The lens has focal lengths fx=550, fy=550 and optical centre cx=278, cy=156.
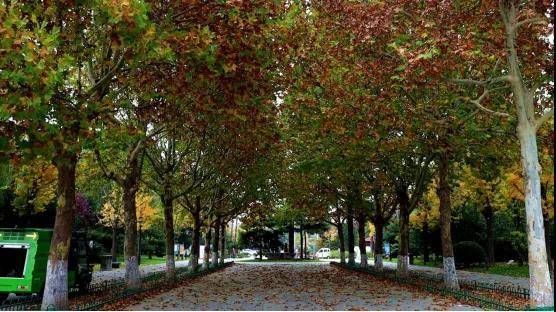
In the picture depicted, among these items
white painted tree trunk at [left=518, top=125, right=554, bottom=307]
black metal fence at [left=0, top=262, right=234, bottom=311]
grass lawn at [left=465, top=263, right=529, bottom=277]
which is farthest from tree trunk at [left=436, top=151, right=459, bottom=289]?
black metal fence at [left=0, top=262, right=234, bottom=311]

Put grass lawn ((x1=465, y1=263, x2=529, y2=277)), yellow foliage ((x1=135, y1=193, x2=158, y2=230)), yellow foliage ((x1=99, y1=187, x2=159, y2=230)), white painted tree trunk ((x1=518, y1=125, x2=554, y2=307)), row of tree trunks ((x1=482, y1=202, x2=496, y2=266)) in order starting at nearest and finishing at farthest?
white painted tree trunk ((x1=518, y1=125, x2=554, y2=307)) → grass lawn ((x1=465, y1=263, x2=529, y2=277)) → row of tree trunks ((x1=482, y1=202, x2=496, y2=266)) → yellow foliage ((x1=99, y1=187, x2=159, y2=230)) → yellow foliage ((x1=135, y1=193, x2=158, y2=230))

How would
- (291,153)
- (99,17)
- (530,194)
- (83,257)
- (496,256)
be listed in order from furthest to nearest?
(496,256) → (291,153) → (83,257) → (530,194) → (99,17)

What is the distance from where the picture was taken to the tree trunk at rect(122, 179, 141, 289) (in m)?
20.5

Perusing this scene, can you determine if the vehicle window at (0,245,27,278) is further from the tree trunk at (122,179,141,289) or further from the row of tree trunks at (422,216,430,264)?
the row of tree trunks at (422,216,430,264)

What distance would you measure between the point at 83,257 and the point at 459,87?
50.7ft

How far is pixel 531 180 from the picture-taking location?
1223 cm

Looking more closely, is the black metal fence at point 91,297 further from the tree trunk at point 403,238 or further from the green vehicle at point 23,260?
the tree trunk at point 403,238

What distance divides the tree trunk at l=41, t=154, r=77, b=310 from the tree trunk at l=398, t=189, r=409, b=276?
16130 millimetres

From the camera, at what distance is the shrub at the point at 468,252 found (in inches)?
1457

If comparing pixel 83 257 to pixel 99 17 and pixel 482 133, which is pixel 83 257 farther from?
pixel 482 133

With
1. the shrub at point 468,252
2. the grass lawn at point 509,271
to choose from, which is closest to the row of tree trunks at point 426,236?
the shrub at point 468,252

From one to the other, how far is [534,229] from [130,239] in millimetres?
14236

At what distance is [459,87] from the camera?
16453 mm

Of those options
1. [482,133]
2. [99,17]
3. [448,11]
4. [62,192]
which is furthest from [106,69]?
[482,133]
